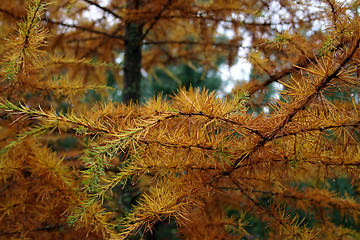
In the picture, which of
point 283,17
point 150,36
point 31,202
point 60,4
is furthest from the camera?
point 150,36

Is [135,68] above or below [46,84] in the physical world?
above

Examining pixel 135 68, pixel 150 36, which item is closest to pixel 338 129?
pixel 135 68

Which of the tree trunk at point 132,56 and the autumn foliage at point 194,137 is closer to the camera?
the autumn foliage at point 194,137

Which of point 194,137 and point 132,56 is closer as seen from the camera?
point 194,137

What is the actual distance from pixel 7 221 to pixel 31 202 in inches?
7.8

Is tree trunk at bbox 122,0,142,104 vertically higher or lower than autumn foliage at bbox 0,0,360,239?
higher

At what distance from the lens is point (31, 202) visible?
109cm

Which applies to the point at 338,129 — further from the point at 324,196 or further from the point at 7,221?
the point at 7,221

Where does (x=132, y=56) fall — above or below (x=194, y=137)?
above

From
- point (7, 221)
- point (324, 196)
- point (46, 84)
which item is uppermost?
point (46, 84)

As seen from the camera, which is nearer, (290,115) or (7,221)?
(290,115)

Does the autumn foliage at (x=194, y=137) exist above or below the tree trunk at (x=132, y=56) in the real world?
below

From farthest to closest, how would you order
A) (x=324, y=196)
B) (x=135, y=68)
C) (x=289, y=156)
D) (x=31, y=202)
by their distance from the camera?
(x=135, y=68) < (x=324, y=196) < (x=31, y=202) < (x=289, y=156)

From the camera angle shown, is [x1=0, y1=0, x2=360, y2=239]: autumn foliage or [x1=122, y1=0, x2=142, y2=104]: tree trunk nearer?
[x1=0, y1=0, x2=360, y2=239]: autumn foliage
